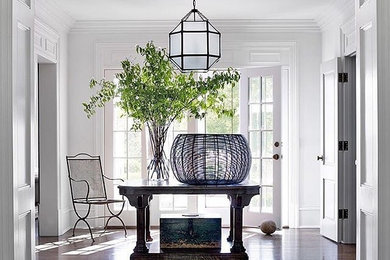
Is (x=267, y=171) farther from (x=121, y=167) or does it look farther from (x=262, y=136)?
(x=121, y=167)

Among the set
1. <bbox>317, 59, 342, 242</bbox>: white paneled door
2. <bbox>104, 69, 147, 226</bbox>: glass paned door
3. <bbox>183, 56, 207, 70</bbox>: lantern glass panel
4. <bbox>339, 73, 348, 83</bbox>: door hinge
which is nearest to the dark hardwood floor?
<bbox>317, 59, 342, 242</bbox>: white paneled door

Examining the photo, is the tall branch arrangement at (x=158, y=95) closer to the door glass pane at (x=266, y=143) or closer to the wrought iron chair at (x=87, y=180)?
the wrought iron chair at (x=87, y=180)

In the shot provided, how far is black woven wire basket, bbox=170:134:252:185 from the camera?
5.36 m

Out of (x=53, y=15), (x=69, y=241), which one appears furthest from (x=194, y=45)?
(x=69, y=241)

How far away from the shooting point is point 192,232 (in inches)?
220

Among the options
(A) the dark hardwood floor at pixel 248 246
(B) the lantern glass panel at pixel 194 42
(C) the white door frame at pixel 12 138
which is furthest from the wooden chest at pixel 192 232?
(C) the white door frame at pixel 12 138

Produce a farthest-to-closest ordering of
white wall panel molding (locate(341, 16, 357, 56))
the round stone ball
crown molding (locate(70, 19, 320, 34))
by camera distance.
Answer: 1. crown molding (locate(70, 19, 320, 34))
2. the round stone ball
3. white wall panel molding (locate(341, 16, 357, 56))

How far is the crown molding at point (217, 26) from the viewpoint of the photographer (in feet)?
29.0

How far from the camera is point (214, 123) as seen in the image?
973 centimetres

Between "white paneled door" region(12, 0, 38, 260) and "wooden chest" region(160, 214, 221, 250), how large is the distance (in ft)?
6.65

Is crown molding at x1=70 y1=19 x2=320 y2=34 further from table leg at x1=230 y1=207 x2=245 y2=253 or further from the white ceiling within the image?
table leg at x1=230 y1=207 x2=245 y2=253

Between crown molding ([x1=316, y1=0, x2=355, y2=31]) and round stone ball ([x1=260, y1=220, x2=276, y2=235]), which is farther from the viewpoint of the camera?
round stone ball ([x1=260, y1=220, x2=276, y2=235])

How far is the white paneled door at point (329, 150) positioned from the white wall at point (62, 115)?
315 centimetres

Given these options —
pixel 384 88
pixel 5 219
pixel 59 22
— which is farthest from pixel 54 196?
pixel 384 88
